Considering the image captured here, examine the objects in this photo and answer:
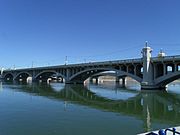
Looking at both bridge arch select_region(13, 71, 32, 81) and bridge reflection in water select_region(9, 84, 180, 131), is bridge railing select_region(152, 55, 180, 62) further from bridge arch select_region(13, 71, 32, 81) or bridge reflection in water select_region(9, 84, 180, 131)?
bridge arch select_region(13, 71, 32, 81)

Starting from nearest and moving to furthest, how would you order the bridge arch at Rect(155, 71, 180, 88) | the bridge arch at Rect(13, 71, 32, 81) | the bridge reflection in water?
1. the bridge reflection in water
2. the bridge arch at Rect(155, 71, 180, 88)
3. the bridge arch at Rect(13, 71, 32, 81)

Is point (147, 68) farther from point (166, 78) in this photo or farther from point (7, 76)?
point (7, 76)

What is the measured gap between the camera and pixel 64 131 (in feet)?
58.7

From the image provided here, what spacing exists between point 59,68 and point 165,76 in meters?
55.2

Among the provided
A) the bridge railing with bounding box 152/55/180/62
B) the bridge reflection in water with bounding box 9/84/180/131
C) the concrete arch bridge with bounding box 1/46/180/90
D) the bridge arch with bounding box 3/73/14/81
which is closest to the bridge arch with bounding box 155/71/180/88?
the concrete arch bridge with bounding box 1/46/180/90

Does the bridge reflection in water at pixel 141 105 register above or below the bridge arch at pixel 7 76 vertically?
below

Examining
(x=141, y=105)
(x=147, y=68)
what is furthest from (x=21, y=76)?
(x=141, y=105)

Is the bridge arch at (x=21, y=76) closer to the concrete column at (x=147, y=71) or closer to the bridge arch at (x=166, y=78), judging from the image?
the concrete column at (x=147, y=71)

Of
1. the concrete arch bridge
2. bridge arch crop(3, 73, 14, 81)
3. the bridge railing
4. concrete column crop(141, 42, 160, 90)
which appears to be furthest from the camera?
bridge arch crop(3, 73, 14, 81)

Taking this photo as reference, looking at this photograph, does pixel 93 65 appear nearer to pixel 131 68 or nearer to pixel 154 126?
pixel 131 68

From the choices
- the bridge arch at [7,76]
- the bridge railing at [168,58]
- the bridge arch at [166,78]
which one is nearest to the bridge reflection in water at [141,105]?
the bridge arch at [166,78]

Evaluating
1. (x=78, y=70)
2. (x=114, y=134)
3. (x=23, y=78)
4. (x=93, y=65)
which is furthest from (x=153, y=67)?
(x=23, y=78)

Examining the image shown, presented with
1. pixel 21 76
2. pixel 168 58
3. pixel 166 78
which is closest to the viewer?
pixel 168 58

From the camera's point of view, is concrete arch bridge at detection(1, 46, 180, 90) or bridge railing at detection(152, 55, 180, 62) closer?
bridge railing at detection(152, 55, 180, 62)
